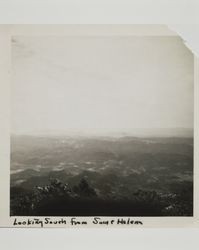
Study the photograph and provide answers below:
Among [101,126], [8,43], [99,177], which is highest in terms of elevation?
[8,43]

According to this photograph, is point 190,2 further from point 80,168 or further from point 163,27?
point 80,168

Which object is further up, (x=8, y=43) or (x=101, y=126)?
(x=8, y=43)

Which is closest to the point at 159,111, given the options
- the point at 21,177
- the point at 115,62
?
the point at 115,62

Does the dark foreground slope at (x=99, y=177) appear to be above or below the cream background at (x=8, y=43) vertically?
below
